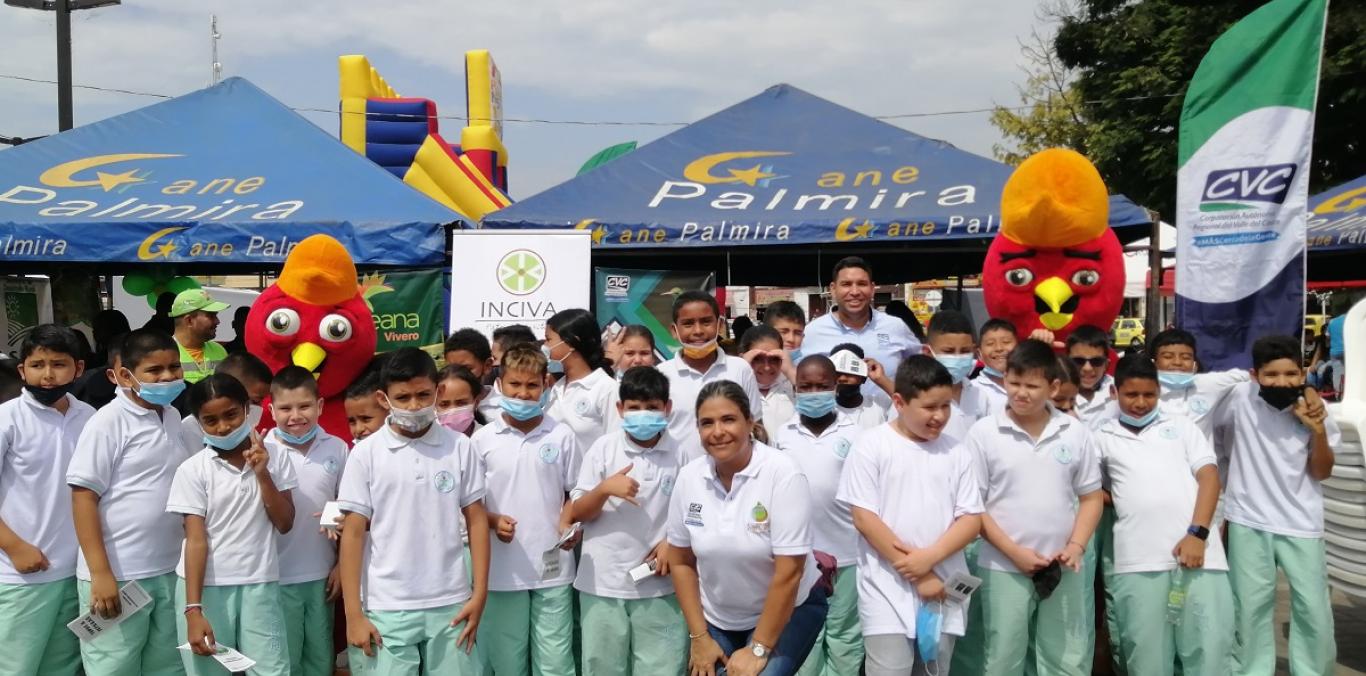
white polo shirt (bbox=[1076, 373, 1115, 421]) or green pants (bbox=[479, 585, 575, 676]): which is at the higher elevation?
white polo shirt (bbox=[1076, 373, 1115, 421])

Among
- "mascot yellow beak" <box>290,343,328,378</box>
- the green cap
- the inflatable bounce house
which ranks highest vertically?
the inflatable bounce house

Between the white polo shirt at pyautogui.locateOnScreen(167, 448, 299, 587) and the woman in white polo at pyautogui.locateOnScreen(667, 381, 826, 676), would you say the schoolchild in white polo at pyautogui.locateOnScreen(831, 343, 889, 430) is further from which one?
the white polo shirt at pyautogui.locateOnScreen(167, 448, 299, 587)

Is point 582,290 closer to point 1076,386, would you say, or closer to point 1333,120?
point 1076,386

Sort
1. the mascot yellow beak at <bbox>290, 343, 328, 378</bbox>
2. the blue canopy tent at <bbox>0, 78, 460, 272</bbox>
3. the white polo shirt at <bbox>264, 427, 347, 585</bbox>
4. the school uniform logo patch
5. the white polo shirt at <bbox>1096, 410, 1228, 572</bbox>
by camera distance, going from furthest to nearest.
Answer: the blue canopy tent at <bbox>0, 78, 460, 272</bbox>
the mascot yellow beak at <bbox>290, 343, 328, 378</bbox>
the white polo shirt at <bbox>1096, 410, 1228, 572</bbox>
the white polo shirt at <bbox>264, 427, 347, 585</bbox>
the school uniform logo patch

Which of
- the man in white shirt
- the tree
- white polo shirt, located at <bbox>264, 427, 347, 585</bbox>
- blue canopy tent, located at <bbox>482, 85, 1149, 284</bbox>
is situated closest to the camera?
white polo shirt, located at <bbox>264, 427, 347, 585</bbox>

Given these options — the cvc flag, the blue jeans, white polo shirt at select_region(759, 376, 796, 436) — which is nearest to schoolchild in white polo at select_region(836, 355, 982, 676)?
the blue jeans

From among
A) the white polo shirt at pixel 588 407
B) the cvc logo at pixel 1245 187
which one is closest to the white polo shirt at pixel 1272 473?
the cvc logo at pixel 1245 187

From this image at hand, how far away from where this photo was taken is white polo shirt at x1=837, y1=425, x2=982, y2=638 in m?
3.43

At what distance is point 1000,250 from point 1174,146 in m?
13.2

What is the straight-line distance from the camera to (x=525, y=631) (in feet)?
12.4

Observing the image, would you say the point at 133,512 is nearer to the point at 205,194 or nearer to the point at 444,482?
the point at 444,482

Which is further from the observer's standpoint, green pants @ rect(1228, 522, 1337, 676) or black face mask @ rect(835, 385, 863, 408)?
green pants @ rect(1228, 522, 1337, 676)

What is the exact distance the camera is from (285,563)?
12.7 ft

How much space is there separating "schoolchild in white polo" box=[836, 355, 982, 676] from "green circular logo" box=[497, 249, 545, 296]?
3.81m
